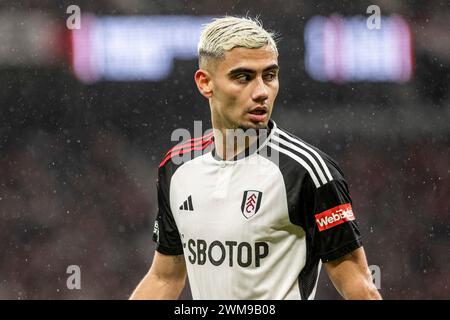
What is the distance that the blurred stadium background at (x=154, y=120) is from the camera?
6.83 metres

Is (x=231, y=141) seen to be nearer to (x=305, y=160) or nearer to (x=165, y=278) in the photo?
(x=305, y=160)

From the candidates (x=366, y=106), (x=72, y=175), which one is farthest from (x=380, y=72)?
(x=72, y=175)

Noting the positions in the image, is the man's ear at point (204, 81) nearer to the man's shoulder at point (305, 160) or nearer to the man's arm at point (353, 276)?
the man's shoulder at point (305, 160)

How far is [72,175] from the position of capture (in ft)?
23.4

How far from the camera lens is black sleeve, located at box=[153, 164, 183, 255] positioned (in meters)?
3.21

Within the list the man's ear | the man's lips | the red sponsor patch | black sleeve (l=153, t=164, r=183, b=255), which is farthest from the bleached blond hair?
the red sponsor patch

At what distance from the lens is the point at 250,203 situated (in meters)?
2.94

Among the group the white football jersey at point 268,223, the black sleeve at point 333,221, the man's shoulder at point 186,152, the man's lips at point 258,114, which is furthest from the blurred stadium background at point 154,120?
the black sleeve at point 333,221

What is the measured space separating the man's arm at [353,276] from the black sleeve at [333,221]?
3cm

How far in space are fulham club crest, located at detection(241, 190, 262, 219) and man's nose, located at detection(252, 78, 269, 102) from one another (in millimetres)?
339

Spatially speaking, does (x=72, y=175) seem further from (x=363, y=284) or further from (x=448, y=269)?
(x=363, y=284)

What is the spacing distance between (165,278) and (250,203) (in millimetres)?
541

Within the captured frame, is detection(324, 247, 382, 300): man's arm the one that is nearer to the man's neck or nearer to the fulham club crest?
the fulham club crest

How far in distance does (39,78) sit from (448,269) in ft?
12.8
